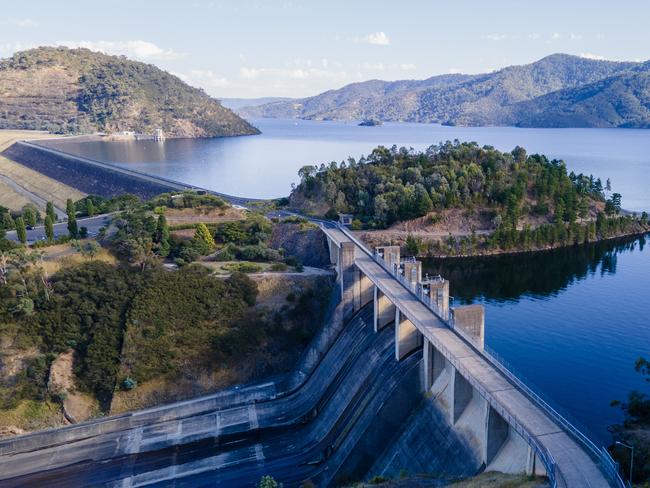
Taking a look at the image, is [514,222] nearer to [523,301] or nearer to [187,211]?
[523,301]

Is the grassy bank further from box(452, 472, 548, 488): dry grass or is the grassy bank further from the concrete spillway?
box(452, 472, 548, 488): dry grass

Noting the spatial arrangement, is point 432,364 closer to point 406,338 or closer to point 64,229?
point 406,338

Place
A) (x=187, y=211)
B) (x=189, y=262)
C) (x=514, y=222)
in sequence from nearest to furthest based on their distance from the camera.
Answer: (x=189, y=262), (x=187, y=211), (x=514, y=222)

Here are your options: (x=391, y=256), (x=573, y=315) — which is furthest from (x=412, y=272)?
(x=573, y=315)

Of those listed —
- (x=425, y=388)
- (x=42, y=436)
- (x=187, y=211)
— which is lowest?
(x=42, y=436)

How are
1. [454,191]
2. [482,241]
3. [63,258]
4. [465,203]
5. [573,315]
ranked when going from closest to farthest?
[63,258] < [573,315] < [482,241] < [454,191] < [465,203]

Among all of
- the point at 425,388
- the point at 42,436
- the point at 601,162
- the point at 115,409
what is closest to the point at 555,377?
the point at 425,388
